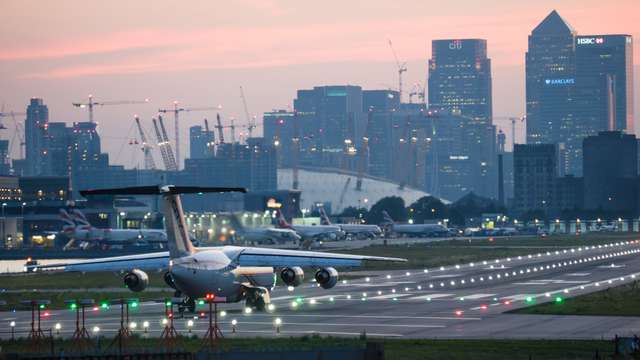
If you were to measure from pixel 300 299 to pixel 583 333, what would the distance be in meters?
27.5

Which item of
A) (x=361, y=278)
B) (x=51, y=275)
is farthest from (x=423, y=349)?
(x=51, y=275)

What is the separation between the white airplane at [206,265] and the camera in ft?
221

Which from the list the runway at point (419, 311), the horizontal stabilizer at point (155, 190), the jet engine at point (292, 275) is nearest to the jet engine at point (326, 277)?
the jet engine at point (292, 275)

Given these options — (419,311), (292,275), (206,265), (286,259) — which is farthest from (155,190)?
(419,311)

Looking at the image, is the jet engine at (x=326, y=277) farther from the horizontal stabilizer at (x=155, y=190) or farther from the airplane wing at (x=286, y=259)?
the horizontal stabilizer at (x=155, y=190)

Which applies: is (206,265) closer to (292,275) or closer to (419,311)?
(292,275)

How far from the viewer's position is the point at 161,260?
71562mm

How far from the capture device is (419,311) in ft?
243

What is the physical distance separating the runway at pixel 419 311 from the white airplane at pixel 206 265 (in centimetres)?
160

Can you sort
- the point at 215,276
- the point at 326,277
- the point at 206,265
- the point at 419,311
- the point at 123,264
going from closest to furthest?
the point at 206,265 < the point at 215,276 < the point at 123,264 < the point at 419,311 < the point at 326,277

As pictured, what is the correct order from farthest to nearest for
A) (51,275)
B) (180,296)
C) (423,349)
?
(51,275) < (180,296) < (423,349)

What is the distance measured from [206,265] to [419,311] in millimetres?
13195

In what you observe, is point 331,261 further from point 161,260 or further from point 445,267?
point 445,267

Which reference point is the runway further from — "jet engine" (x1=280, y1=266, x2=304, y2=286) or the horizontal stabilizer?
the horizontal stabilizer
